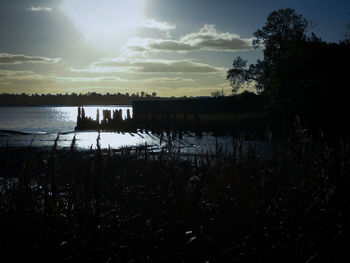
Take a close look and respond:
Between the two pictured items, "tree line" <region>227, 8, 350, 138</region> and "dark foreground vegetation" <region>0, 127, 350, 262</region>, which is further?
"tree line" <region>227, 8, 350, 138</region>

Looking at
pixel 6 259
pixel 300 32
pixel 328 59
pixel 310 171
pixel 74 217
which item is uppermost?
pixel 300 32

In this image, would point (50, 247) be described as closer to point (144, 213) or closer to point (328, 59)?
point (144, 213)

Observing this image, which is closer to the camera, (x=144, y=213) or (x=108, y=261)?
(x=108, y=261)

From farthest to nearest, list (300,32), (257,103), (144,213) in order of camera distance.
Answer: (257,103) → (300,32) → (144,213)

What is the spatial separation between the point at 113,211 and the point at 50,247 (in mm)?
1391

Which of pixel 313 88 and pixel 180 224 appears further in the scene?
pixel 313 88

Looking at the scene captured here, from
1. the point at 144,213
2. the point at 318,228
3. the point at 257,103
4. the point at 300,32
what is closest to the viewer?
the point at 318,228

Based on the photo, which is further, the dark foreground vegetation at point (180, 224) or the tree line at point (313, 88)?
the tree line at point (313, 88)

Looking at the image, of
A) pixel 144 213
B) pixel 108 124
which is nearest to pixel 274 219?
pixel 144 213

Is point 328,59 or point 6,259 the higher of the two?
point 328,59

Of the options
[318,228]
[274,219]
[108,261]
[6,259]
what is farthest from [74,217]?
[318,228]

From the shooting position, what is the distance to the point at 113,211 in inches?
223

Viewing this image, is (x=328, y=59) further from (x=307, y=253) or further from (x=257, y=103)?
(x=307, y=253)

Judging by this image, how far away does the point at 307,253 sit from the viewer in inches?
164
